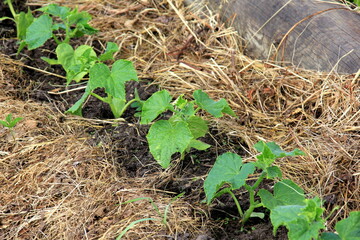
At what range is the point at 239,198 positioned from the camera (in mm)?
2109

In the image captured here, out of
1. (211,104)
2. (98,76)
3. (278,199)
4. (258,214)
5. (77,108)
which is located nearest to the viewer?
(278,199)

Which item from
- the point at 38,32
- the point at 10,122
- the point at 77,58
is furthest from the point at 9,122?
the point at 38,32

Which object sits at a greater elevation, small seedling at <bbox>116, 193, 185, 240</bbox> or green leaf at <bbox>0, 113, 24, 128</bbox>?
small seedling at <bbox>116, 193, 185, 240</bbox>

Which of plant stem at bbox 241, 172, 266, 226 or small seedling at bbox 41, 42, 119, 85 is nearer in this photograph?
A: plant stem at bbox 241, 172, 266, 226

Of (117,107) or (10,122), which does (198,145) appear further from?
(10,122)

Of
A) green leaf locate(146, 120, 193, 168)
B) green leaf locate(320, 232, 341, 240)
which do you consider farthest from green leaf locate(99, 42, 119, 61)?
green leaf locate(320, 232, 341, 240)

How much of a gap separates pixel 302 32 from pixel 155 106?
3.59 ft

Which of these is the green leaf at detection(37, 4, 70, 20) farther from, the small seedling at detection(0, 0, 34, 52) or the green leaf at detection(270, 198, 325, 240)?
the green leaf at detection(270, 198, 325, 240)

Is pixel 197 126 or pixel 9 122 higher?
pixel 197 126

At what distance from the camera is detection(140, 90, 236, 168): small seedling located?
207cm

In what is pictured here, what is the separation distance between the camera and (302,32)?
109 inches

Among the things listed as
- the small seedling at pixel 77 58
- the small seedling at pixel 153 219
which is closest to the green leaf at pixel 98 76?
the small seedling at pixel 77 58

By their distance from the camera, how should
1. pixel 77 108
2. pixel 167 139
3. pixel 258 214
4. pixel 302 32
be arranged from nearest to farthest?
1. pixel 258 214
2. pixel 167 139
3. pixel 77 108
4. pixel 302 32

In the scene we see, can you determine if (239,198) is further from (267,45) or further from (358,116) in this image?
(267,45)
